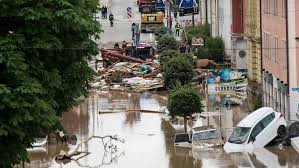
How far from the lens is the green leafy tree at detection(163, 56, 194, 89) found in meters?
61.9

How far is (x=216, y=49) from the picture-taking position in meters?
74.9

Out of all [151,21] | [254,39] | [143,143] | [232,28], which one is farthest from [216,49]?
[143,143]

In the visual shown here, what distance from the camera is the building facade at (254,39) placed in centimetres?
5759

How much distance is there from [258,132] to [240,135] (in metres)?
0.80

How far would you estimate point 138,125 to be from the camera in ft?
168

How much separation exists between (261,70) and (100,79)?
1783 centimetres

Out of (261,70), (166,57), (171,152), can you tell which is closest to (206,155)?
(171,152)

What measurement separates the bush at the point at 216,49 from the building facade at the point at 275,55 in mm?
19556

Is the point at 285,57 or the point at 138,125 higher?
the point at 285,57

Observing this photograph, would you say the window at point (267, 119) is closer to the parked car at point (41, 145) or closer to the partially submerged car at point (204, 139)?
the partially submerged car at point (204, 139)

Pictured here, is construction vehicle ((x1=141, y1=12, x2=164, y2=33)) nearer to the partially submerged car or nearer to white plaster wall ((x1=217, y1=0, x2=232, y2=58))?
white plaster wall ((x1=217, y1=0, x2=232, y2=58))

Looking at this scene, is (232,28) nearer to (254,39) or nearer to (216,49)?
(216,49)

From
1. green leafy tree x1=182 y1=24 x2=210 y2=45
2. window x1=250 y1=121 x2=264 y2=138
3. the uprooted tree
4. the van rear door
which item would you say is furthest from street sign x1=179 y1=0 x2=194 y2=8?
window x1=250 y1=121 x2=264 y2=138

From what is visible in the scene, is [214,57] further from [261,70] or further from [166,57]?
[261,70]
